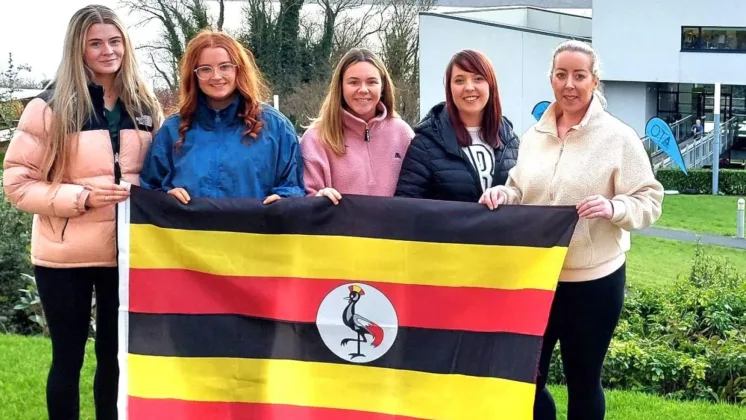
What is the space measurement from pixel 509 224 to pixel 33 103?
2122 millimetres

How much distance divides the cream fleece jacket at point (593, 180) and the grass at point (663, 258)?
8.27 meters

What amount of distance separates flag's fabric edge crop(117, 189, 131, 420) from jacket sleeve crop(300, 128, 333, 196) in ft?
2.68

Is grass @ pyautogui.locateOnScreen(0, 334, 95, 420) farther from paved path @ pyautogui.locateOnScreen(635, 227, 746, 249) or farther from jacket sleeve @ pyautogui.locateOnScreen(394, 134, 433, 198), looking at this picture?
paved path @ pyautogui.locateOnScreen(635, 227, 746, 249)

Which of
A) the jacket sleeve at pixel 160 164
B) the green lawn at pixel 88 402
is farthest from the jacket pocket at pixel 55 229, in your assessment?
the green lawn at pixel 88 402

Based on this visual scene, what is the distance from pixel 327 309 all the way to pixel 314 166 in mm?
680

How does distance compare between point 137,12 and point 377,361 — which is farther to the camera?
point 137,12

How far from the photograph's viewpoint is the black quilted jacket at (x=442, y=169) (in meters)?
3.87

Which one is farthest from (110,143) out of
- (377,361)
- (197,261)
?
(377,361)

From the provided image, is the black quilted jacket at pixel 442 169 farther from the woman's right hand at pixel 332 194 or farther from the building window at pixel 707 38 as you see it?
the building window at pixel 707 38

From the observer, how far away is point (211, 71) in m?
3.69

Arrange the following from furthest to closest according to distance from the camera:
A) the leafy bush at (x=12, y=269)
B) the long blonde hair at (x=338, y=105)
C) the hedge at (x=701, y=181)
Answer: the hedge at (x=701, y=181) < the leafy bush at (x=12, y=269) < the long blonde hair at (x=338, y=105)

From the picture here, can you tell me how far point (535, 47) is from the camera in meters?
34.3

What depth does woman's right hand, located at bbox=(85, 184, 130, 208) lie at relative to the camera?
3.57m

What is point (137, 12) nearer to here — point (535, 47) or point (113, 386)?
point (535, 47)
